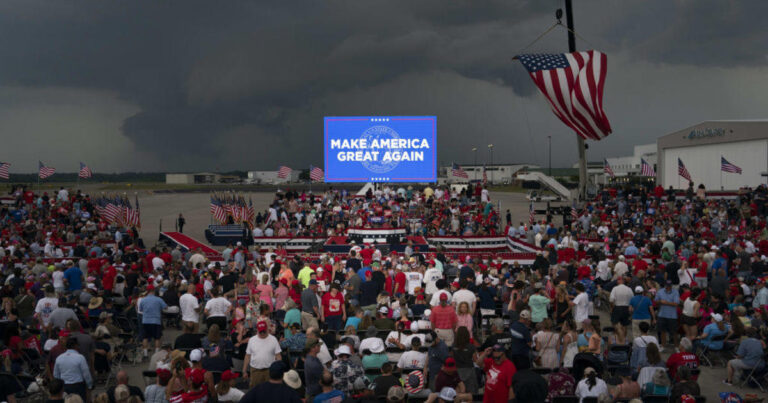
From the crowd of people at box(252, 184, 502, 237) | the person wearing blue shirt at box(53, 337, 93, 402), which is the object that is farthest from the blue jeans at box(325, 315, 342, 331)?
the crowd of people at box(252, 184, 502, 237)

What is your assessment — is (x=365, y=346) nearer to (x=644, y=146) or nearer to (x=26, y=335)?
(x=26, y=335)

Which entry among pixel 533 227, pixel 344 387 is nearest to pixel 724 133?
pixel 533 227

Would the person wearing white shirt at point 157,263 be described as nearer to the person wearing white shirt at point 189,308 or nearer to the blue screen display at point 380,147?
the person wearing white shirt at point 189,308

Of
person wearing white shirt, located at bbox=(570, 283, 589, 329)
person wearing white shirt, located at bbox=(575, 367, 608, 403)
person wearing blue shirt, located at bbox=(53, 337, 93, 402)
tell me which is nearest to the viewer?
person wearing white shirt, located at bbox=(575, 367, 608, 403)

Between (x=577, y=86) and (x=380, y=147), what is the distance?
20571 mm

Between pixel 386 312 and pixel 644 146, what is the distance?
9494 centimetres

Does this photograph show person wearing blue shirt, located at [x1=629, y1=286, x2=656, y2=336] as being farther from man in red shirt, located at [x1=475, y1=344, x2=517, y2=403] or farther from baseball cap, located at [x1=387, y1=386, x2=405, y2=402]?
baseball cap, located at [x1=387, y1=386, x2=405, y2=402]

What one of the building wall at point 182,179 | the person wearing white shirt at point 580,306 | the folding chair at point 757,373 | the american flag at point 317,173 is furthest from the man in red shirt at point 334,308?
the building wall at point 182,179

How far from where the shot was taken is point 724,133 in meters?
44.1

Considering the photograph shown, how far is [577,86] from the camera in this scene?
19062 millimetres

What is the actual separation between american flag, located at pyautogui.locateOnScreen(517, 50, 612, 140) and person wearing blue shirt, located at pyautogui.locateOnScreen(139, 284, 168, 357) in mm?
14716

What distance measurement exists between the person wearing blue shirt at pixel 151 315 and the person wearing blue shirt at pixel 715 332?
35.5 ft

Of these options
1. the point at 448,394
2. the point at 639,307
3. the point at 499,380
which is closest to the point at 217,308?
the point at 448,394

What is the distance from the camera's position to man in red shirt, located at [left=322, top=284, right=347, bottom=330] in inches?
422
